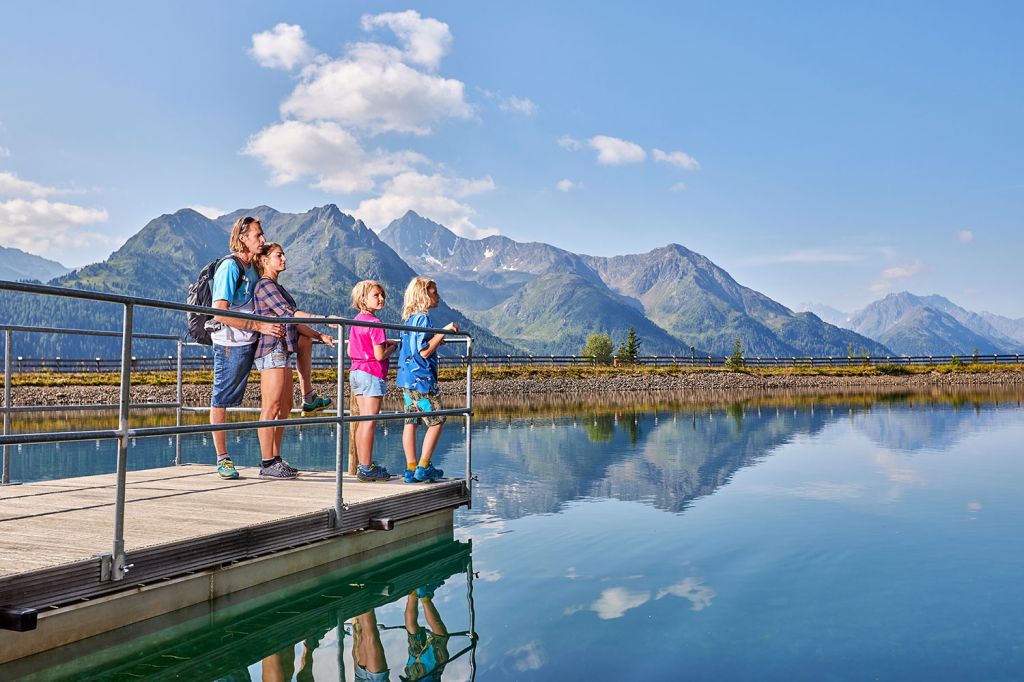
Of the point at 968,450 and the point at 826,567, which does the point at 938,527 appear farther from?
the point at 968,450

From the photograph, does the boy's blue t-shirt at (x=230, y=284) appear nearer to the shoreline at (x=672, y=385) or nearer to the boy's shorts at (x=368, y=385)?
the boy's shorts at (x=368, y=385)

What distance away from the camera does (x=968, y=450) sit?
22.2 metres

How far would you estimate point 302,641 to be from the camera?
6.42 meters

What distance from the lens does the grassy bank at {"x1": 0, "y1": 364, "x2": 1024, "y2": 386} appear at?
164 feet

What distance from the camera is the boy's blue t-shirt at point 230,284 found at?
845 centimetres

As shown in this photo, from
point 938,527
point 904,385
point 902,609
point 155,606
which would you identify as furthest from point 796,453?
point 904,385

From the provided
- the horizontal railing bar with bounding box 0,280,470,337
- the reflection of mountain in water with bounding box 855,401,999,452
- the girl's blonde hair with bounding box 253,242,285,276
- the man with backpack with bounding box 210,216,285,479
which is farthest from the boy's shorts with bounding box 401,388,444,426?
the reflection of mountain in water with bounding box 855,401,999,452

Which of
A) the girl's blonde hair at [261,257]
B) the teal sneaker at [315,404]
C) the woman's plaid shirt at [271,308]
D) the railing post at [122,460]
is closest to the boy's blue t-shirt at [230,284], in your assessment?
the woman's plaid shirt at [271,308]

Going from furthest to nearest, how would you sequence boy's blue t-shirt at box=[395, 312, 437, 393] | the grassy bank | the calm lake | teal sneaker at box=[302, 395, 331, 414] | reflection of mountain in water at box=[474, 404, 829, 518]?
the grassy bank, reflection of mountain in water at box=[474, 404, 829, 518], boy's blue t-shirt at box=[395, 312, 437, 393], teal sneaker at box=[302, 395, 331, 414], the calm lake

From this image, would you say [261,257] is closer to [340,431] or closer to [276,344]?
[276,344]

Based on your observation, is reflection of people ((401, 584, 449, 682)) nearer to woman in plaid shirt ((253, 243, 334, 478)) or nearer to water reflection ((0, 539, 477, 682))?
water reflection ((0, 539, 477, 682))

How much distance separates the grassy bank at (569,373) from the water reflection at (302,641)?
42.8 metres

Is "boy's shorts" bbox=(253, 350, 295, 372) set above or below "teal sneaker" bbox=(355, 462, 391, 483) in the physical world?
above

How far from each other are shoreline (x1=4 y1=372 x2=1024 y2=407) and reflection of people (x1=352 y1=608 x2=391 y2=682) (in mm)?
40269
